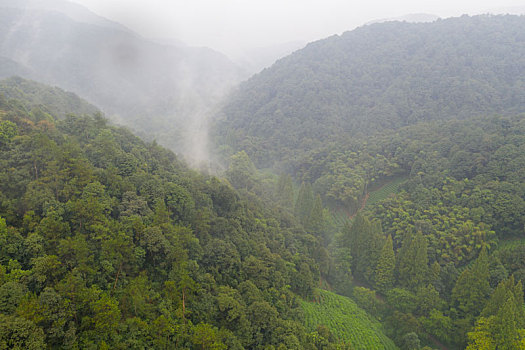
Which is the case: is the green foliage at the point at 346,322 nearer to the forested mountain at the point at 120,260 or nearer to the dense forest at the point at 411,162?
the forested mountain at the point at 120,260

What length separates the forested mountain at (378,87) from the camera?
85.1m

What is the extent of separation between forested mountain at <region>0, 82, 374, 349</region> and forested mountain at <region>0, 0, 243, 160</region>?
62124 millimetres

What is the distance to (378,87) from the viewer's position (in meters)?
104

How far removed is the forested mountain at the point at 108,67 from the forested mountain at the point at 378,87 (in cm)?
2415

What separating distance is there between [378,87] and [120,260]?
105 metres

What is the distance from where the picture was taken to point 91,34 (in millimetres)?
134750

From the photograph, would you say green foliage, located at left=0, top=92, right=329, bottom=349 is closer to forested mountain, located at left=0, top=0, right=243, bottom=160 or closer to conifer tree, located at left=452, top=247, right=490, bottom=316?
conifer tree, located at left=452, top=247, right=490, bottom=316

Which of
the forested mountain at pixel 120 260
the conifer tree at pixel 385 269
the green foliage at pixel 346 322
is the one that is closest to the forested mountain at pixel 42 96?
the forested mountain at pixel 120 260

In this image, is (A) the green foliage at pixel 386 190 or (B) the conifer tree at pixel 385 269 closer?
(B) the conifer tree at pixel 385 269

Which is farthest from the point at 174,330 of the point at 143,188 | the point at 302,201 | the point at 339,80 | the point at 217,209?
the point at 339,80

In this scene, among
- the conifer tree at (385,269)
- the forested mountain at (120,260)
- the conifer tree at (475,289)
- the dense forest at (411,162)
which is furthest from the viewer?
the conifer tree at (385,269)

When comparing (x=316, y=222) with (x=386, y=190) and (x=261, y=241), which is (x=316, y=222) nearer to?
(x=261, y=241)

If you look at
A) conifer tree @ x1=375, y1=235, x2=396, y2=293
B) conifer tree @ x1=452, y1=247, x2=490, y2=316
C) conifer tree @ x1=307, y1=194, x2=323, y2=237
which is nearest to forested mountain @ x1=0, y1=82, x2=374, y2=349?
conifer tree @ x1=375, y1=235, x2=396, y2=293

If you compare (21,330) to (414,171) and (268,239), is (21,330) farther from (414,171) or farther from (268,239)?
(414,171)
